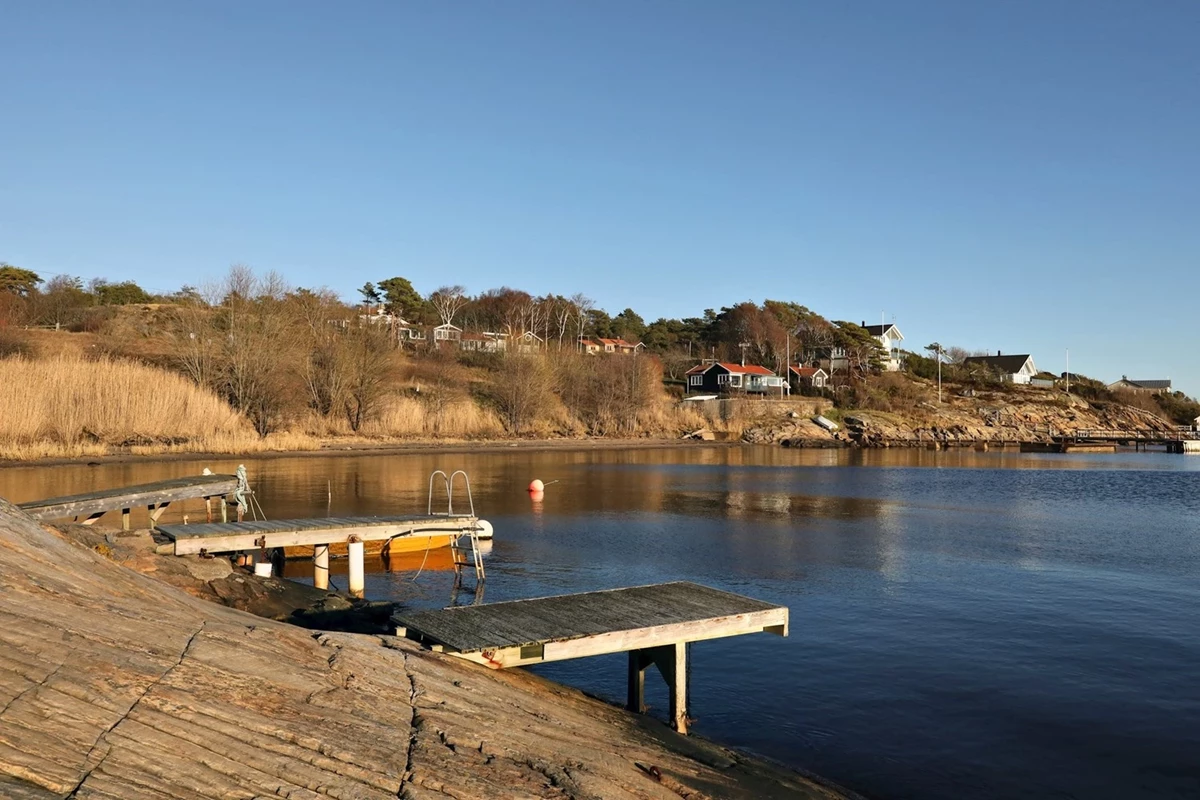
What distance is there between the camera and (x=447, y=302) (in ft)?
378

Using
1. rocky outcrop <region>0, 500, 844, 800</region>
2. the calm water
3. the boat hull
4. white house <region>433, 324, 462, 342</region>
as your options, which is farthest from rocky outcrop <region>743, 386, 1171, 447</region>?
rocky outcrop <region>0, 500, 844, 800</region>

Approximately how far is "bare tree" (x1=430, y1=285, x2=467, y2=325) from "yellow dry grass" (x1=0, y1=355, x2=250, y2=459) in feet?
209

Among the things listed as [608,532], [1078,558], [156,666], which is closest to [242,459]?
[608,532]

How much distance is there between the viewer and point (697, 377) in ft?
334

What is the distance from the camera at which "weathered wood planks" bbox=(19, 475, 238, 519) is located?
17.5m

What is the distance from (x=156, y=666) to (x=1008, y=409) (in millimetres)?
108579

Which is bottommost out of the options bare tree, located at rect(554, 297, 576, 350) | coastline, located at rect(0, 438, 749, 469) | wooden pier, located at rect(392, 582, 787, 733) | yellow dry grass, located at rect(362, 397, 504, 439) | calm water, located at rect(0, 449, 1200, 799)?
calm water, located at rect(0, 449, 1200, 799)

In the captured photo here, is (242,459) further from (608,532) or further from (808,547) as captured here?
(808,547)

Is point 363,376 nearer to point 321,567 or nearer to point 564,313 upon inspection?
point 321,567

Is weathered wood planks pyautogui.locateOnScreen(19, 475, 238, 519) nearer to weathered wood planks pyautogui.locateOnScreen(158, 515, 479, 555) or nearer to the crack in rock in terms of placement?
weathered wood planks pyautogui.locateOnScreen(158, 515, 479, 555)

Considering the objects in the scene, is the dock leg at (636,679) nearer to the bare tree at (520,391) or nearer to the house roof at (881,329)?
the bare tree at (520,391)

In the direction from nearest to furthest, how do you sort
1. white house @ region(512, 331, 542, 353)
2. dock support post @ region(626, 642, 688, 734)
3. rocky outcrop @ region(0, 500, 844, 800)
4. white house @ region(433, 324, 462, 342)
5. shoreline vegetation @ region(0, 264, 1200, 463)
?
1. rocky outcrop @ region(0, 500, 844, 800)
2. dock support post @ region(626, 642, 688, 734)
3. shoreline vegetation @ region(0, 264, 1200, 463)
4. white house @ region(512, 331, 542, 353)
5. white house @ region(433, 324, 462, 342)

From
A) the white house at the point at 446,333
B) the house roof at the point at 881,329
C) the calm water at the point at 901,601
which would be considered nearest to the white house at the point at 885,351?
A: the house roof at the point at 881,329

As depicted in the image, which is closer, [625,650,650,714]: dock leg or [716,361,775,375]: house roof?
[625,650,650,714]: dock leg
